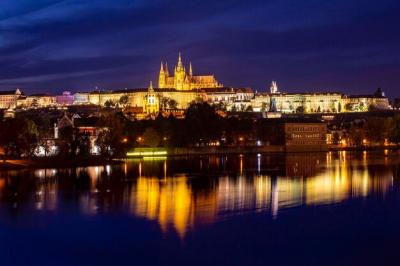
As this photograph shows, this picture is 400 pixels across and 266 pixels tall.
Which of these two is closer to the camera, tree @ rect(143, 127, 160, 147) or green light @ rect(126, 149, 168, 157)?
green light @ rect(126, 149, 168, 157)

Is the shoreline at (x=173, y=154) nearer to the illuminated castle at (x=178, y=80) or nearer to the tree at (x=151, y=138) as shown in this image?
the tree at (x=151, y=138)

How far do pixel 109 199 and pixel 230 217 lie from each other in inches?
261

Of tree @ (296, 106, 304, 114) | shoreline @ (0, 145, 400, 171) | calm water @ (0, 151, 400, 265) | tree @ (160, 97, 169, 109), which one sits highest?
tree @ (160, 97, 169, 109)

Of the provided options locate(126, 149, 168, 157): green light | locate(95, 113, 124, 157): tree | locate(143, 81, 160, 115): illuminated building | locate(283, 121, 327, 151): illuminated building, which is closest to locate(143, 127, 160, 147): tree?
locate(126, 149, 168, 157): green light

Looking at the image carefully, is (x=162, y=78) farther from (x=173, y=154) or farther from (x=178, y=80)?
(x=173, y=154)

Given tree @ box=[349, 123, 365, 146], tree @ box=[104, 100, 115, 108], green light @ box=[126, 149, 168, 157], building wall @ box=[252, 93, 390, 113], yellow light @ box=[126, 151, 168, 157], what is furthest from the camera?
building wall @ box=[252, 93, 390, 113]

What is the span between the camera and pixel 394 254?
1812 centimetres

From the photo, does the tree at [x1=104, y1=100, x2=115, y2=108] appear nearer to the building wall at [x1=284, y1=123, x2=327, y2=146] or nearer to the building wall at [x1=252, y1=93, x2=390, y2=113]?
the building wall at [x1=252, y1=93, x2=390, y2=113]

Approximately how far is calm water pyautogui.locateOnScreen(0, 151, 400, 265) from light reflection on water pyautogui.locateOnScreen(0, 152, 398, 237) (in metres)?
0.04

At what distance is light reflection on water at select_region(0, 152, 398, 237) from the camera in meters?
25.4

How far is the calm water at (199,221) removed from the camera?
18.2 meters

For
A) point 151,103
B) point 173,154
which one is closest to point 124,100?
point 151,103

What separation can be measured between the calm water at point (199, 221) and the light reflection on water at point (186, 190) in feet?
0.14

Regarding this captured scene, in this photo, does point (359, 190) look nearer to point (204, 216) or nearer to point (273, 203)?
point (273, 203)
